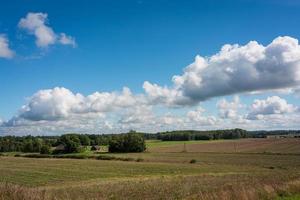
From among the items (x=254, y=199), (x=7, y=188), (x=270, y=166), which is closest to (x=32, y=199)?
(x=7, y=188)

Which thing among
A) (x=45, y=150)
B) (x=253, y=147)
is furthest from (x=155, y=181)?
(x=45, y=150)

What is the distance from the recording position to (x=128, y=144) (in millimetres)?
130750

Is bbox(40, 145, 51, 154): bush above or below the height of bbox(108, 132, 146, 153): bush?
below

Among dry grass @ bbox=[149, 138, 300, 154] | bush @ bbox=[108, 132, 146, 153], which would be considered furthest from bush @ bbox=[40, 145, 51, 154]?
dry grass @ bbox=[149, 138, 300, 154]

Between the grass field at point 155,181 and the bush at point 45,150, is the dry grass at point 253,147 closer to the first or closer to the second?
the grass field at point 155,181

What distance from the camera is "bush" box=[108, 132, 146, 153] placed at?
Answer: 5118 inches

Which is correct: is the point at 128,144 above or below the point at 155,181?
above

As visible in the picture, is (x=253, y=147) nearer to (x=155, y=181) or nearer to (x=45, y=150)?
(x=45, y=150)

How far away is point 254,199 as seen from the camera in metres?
16.0

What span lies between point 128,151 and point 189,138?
71494mm

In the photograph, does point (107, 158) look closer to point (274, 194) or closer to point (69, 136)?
point (69, 136)

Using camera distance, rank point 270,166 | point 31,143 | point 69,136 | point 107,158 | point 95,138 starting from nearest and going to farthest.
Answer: point 270,166
point 107,158
point 69,136
point 31,143
point 95,138

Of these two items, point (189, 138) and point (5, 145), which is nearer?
point (5, 145)

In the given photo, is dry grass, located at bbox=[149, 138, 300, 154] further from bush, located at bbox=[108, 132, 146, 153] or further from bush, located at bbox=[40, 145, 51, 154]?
bush, located at bbox=[40, 145, 51, 154]
